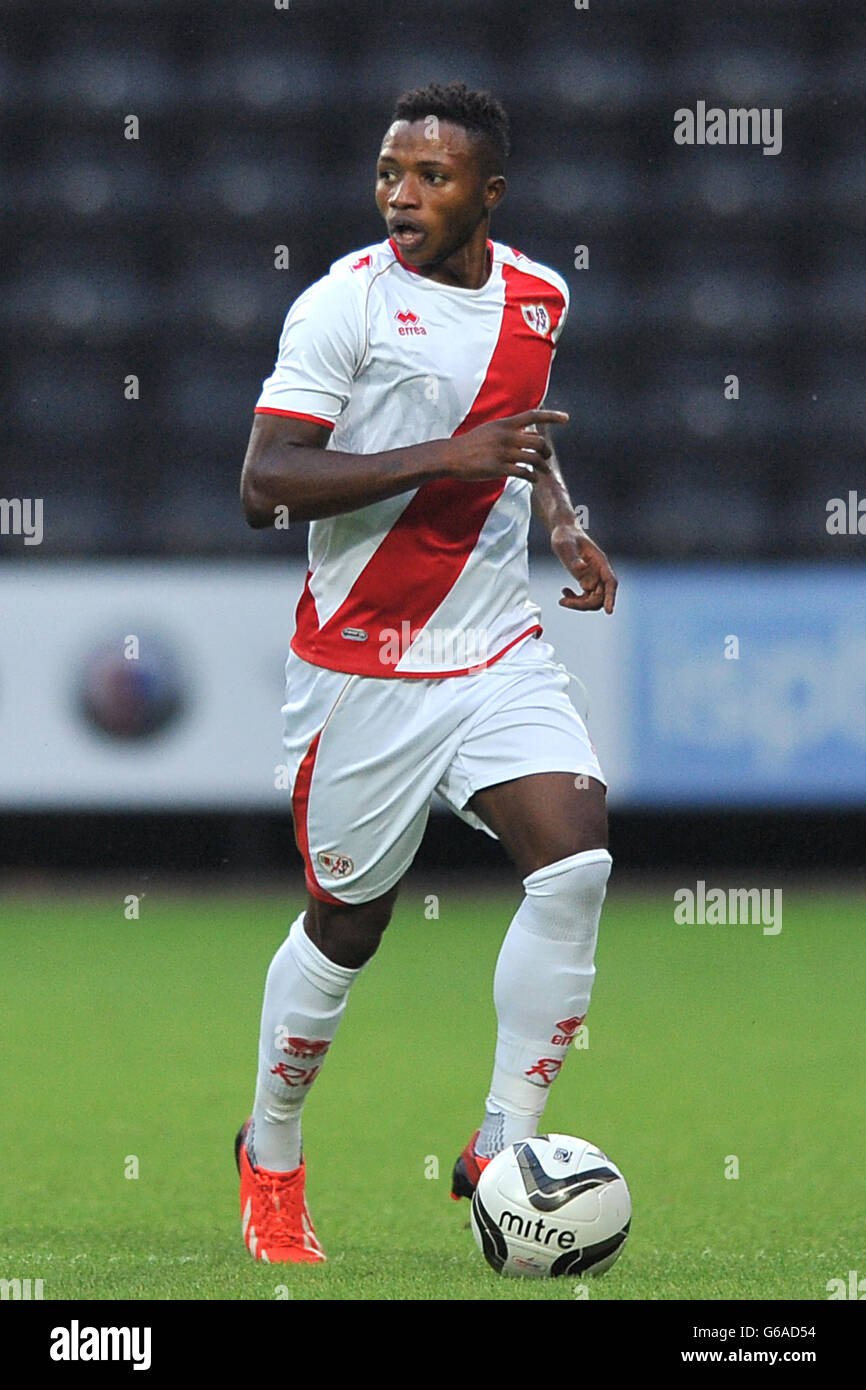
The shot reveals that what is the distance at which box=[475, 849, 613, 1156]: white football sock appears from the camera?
375 centimetres

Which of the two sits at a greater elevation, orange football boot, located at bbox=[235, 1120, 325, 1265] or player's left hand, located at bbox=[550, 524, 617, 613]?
player's left hand, located at bbox=[550, 524, 617, 613]

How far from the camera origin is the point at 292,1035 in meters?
4.13

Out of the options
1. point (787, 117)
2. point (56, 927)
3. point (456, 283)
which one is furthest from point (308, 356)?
point (787, 117)

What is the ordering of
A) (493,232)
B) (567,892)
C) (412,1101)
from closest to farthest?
(567,892), (412,1101), (493,232)

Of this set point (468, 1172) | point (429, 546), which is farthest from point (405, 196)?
point (468, 1172)

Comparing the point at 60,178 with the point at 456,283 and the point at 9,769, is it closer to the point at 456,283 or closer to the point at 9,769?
the point at 9,769

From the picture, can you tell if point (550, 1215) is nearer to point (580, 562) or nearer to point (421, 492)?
point (580, 562)

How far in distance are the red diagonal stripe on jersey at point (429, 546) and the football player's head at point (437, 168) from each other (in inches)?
8.7

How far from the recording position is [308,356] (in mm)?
3814

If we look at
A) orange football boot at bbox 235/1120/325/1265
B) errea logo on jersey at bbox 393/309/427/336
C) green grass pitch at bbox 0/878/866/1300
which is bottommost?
green grass pitch at bbox 0/878/866/1300

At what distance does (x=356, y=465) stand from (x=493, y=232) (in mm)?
9103

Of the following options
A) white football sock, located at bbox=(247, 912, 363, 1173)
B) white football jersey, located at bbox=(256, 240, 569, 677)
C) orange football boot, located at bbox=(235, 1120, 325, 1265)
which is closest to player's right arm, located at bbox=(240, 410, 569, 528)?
white football jersey, located at bbox=(256, 240, 569, 677)

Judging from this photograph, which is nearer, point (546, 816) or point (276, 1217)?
point (546, 816)

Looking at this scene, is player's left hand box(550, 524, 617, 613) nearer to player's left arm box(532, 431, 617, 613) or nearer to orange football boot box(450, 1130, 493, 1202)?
player's left arm box(532, 431, 617, 613)
